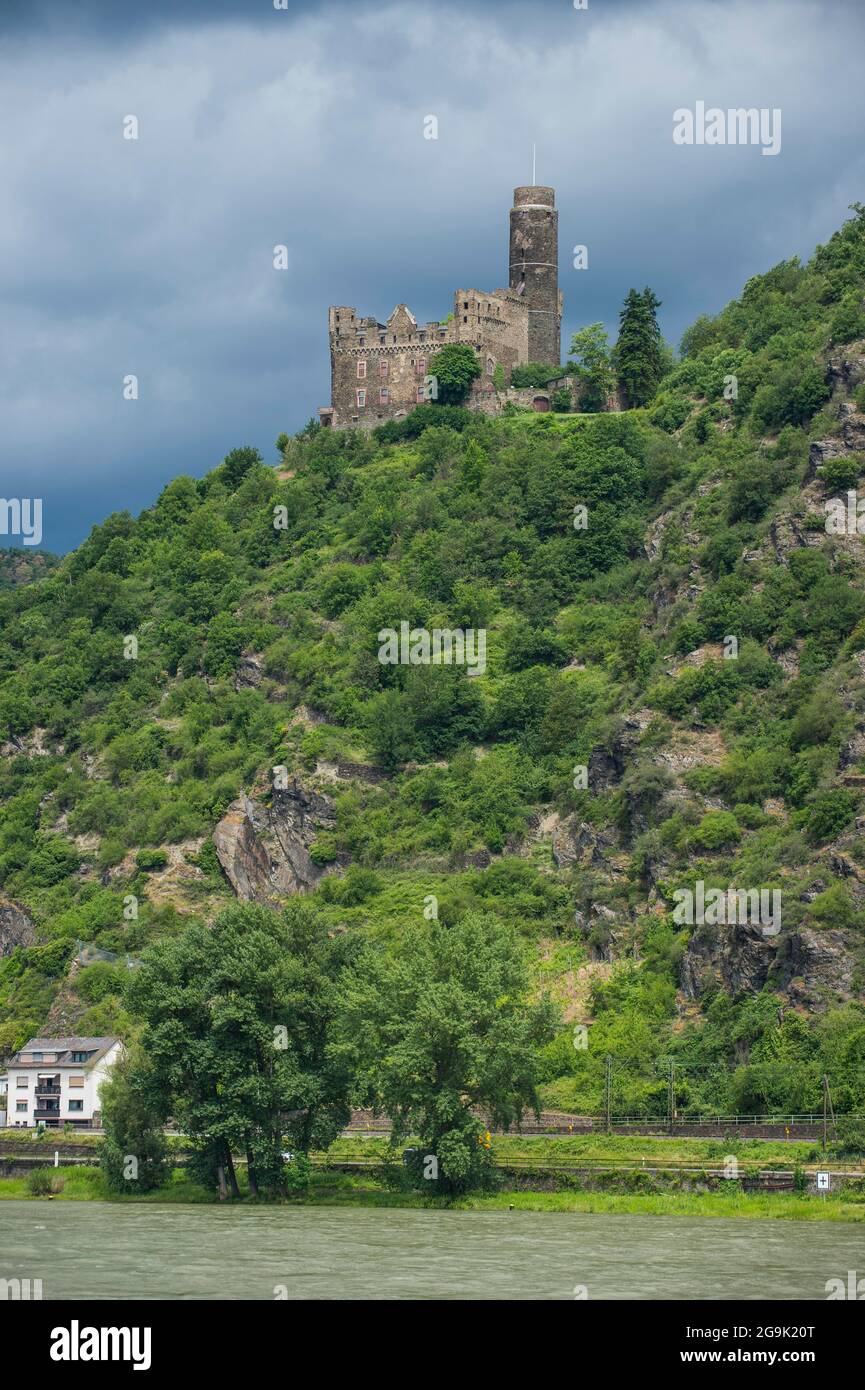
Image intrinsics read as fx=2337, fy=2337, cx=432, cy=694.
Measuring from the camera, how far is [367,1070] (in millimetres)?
79125

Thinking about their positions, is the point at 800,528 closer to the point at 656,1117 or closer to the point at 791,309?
the point at 791,309

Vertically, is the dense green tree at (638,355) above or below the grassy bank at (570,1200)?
above

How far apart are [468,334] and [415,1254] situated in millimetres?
101257

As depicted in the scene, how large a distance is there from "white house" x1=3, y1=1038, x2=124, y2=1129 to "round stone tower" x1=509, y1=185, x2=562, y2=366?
66.8 m

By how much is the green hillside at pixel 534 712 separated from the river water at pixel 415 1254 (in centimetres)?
1642

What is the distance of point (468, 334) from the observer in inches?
6102

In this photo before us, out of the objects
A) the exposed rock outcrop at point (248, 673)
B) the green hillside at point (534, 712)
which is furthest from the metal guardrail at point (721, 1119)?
the exposed rock outcrop at point (248, 673)

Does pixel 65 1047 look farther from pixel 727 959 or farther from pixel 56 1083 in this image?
pixel 727 959

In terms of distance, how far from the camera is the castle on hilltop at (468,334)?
6127 inches

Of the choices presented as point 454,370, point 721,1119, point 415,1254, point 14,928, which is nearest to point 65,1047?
point 14,928

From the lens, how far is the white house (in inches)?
4277

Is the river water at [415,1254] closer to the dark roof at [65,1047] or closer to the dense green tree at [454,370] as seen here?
the dark roof at [65,1047]

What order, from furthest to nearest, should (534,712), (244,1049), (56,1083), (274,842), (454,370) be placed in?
(454,370) < (534,712) < (274,842) < (56,1083) < (244,1049)
